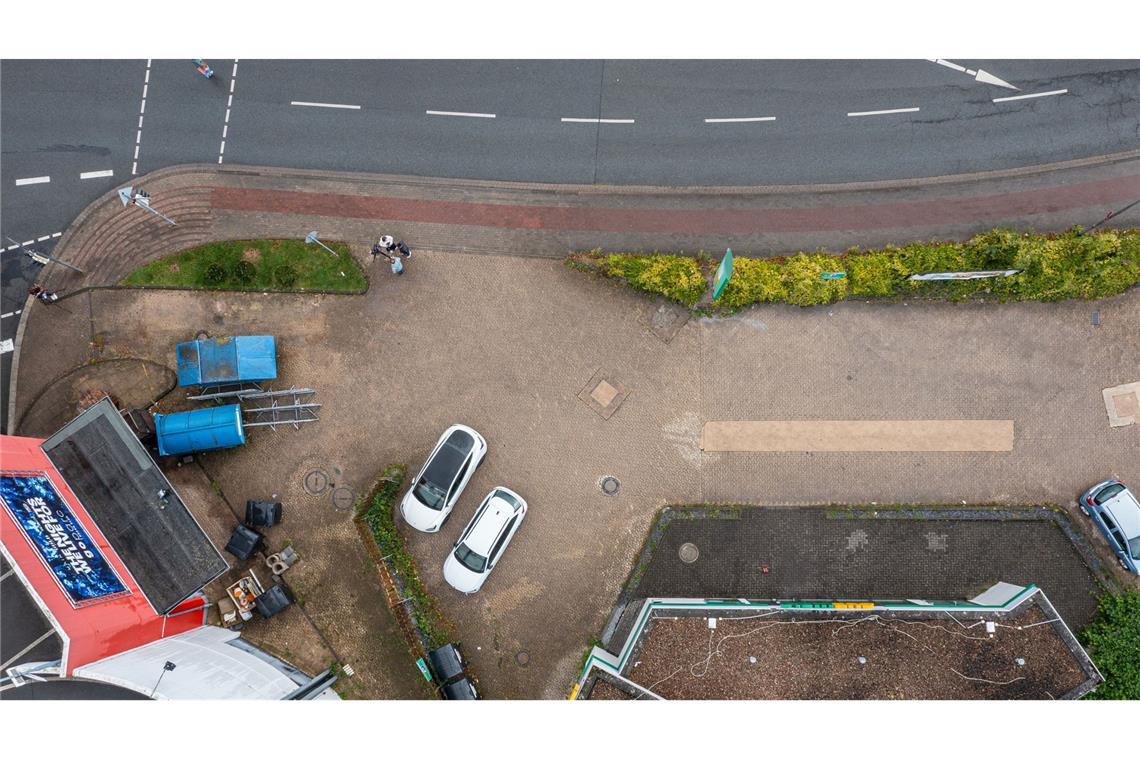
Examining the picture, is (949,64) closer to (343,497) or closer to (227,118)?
(227,118)

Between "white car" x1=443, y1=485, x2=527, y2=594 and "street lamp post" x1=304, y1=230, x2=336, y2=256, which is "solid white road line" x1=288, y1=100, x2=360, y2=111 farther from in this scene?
"white car" x1=443, y1=485, x2=527, y2=594

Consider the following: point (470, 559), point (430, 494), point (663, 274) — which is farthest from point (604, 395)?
point (470, 559)

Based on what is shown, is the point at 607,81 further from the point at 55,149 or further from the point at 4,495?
the point at 4,495

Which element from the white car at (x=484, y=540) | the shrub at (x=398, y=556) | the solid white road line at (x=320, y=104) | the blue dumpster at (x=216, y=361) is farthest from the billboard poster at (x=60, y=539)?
the solid white road line at (x=320, y=104)

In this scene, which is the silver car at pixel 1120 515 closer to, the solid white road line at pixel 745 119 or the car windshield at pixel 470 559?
the solid white road line at pixel 745 119

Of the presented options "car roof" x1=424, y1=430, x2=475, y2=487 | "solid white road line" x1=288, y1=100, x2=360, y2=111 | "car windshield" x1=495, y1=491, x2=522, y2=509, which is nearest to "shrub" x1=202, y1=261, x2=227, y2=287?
"solid white road line" x1=288, y1=100, x2=360, y2=111

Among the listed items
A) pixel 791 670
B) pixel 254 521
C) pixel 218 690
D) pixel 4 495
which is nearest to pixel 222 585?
pixel 254 521
